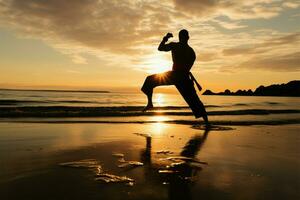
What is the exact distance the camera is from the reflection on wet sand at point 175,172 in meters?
3.41

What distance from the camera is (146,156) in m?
5.32

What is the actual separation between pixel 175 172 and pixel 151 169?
33cm

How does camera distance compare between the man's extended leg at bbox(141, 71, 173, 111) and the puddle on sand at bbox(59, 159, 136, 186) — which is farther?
the man's extended leg at bbox(141, 71, 173, 111)

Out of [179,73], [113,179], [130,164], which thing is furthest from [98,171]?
[179,73]

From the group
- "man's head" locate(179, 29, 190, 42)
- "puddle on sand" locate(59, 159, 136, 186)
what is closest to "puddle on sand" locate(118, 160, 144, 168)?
"puddle on sand" locate(59, 159, 136, 186)

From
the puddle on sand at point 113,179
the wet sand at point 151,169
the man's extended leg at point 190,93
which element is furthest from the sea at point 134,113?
the puddle on sand at point 113,179

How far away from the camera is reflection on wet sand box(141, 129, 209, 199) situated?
3412mm

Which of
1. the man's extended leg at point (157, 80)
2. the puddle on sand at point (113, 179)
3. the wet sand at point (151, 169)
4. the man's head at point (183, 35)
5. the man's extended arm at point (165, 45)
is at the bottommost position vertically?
the wet sand at point (151, 169)

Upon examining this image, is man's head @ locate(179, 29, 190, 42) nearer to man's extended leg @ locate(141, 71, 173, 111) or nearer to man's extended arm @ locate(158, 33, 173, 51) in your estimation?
man's extended arm @ locate(158, 33, 173, 51)

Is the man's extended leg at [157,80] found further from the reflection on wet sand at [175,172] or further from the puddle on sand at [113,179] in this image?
the puddle on sand at [113,179]

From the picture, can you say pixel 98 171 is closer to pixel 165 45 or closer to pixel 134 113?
pixel 165 45

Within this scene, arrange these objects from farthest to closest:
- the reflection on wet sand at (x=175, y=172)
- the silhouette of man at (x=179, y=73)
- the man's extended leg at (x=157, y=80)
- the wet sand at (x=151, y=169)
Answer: the man's extended leg at (x=157, y=80) → the silhouette of man at (x=179, y=73) → the reflection on wet sand at (x=175, y=172) → the wet sand at (x=151, y=169)

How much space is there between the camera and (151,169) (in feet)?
14.2

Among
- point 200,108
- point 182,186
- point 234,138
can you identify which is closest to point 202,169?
point 182,186
